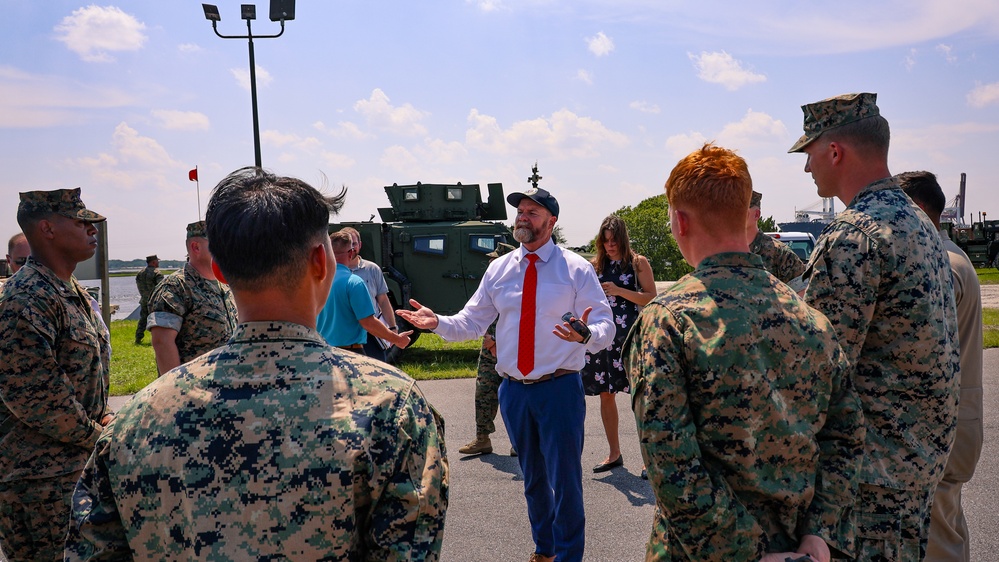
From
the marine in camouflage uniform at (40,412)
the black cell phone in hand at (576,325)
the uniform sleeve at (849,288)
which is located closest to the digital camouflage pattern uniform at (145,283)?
the marine in camouflage uniform at (40,412)

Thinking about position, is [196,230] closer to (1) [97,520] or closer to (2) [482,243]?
(1) [97,520]

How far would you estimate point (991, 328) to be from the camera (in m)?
14.4

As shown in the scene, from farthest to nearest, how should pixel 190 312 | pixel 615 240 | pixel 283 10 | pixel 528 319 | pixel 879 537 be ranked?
1. pixel 283 10
2. pixel 615 240
3. pixel 528 319
4. pixel 190 312
5. pixel 879 537

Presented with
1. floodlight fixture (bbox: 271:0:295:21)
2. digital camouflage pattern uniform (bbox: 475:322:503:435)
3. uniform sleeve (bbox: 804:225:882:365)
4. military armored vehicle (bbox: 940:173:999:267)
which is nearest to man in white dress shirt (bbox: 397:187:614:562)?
uniform sleeve (bbox: 804:225:882:365)

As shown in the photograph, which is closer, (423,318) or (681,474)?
(681,474)

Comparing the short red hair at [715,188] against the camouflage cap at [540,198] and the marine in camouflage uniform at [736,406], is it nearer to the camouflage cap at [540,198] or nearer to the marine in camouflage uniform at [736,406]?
the marine in camouflage uniform at [736,406]

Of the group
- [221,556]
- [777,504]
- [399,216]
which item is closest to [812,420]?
[777,504]

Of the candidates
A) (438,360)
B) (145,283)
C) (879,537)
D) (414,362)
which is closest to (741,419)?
(879,537)

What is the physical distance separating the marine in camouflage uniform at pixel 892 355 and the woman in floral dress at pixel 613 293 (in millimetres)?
3592

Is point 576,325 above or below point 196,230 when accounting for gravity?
below

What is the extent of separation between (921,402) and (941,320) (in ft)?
0.96

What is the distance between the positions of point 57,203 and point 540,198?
248 cm

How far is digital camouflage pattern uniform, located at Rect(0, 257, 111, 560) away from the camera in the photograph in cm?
310

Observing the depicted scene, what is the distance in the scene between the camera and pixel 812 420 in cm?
213
